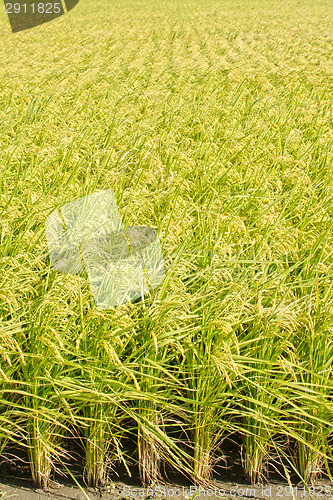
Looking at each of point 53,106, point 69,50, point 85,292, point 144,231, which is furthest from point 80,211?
point 69,50

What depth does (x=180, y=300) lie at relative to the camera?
229 cm

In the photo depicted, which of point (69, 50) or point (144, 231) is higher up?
point (69, 50)

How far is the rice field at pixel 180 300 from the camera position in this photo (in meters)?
1.98

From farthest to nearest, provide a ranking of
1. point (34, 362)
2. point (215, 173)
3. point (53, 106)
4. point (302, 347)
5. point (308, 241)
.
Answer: point (53, 106), point (215, 173), point (308, 241), point (302, 347), point (34, 362)

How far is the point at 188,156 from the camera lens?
12.8 feet

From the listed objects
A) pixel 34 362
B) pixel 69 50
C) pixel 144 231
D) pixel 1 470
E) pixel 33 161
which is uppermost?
pixel 69 50

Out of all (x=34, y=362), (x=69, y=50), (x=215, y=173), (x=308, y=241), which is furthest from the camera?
(x=69, y=50)

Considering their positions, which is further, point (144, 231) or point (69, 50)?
point (69, 50)

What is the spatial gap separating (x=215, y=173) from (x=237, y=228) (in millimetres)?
1041

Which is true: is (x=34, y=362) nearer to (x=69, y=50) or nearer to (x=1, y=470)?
(x=1, y=470)

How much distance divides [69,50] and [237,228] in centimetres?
865

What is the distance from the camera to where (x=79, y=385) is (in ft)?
6.52

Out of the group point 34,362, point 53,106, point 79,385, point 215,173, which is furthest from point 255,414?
point 53,106

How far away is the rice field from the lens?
198 cm
